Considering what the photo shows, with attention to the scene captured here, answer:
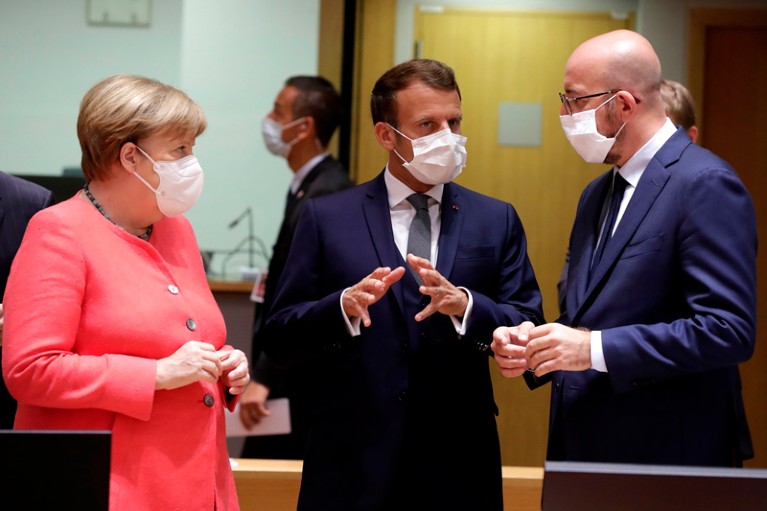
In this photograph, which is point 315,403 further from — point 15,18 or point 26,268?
point 15,18

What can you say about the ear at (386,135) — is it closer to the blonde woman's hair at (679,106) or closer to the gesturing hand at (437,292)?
the gesturing hand at (437,292)

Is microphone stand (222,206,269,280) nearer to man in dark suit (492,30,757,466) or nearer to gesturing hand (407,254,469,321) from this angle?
man in dark suit (492,30,757,466)

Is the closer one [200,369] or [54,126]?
[200,369]

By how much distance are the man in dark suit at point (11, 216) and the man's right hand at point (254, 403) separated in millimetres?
1177

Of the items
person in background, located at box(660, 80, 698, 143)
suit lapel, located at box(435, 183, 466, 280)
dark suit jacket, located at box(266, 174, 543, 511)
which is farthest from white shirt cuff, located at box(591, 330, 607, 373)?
person in background, located at box(660, 80, 698, 143)

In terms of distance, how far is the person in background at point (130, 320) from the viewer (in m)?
1.97

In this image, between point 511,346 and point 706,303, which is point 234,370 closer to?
point 511,346

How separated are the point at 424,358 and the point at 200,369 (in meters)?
0.62

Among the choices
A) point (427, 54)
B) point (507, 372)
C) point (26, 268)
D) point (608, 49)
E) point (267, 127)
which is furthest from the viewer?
point (427, 54)

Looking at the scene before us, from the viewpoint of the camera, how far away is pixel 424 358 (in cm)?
247

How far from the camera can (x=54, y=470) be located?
1.48 m

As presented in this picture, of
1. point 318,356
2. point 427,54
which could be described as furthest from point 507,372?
point 427,54

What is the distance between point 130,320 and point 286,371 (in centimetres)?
197

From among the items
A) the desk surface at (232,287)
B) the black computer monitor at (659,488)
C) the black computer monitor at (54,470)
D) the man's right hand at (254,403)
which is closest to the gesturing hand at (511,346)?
the black computer monitor at (659,488)
